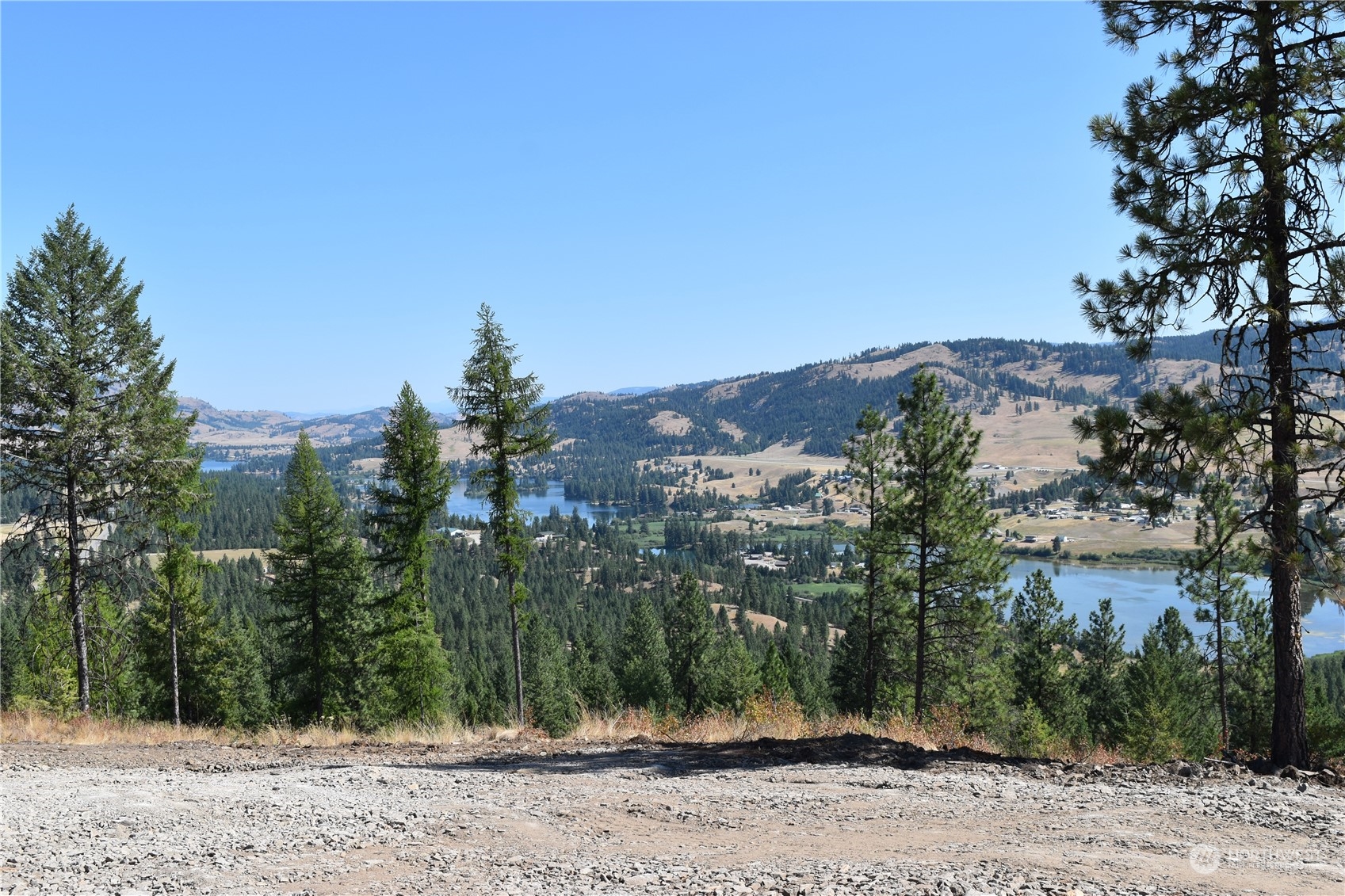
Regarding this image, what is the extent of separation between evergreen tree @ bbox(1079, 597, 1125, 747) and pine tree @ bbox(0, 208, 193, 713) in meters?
47.7

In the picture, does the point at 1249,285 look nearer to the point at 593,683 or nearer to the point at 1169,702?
the point at 1169,702

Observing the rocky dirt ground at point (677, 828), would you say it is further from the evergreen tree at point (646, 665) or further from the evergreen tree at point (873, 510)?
the evergreen tree at point (646, 665)

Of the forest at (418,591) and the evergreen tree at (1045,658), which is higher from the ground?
the forest at (418,591)

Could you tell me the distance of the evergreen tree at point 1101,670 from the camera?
45.3 meters

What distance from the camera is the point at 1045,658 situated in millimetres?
37812

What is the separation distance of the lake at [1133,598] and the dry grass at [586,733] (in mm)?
74827

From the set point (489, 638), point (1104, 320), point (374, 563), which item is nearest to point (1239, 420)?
point (1104, 320)

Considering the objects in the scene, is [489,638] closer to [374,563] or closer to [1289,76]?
[374,563]

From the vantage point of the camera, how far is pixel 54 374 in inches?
566

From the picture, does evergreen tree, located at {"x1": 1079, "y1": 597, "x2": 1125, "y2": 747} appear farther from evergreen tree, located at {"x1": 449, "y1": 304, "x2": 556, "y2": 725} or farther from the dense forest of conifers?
evergreen tree, located at {"x1": 449, "y1": 304, "x2": 556, "y2": 725}

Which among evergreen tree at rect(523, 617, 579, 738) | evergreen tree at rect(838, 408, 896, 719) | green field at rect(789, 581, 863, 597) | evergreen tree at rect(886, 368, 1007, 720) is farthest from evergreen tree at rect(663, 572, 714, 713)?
green field at rect(789, 581, 863, 597)

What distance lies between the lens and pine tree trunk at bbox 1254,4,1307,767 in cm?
785

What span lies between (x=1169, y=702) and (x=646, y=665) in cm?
2907

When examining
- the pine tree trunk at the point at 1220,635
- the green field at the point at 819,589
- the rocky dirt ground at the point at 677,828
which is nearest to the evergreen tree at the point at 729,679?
the pine tree trunk at the point at 1220,635
